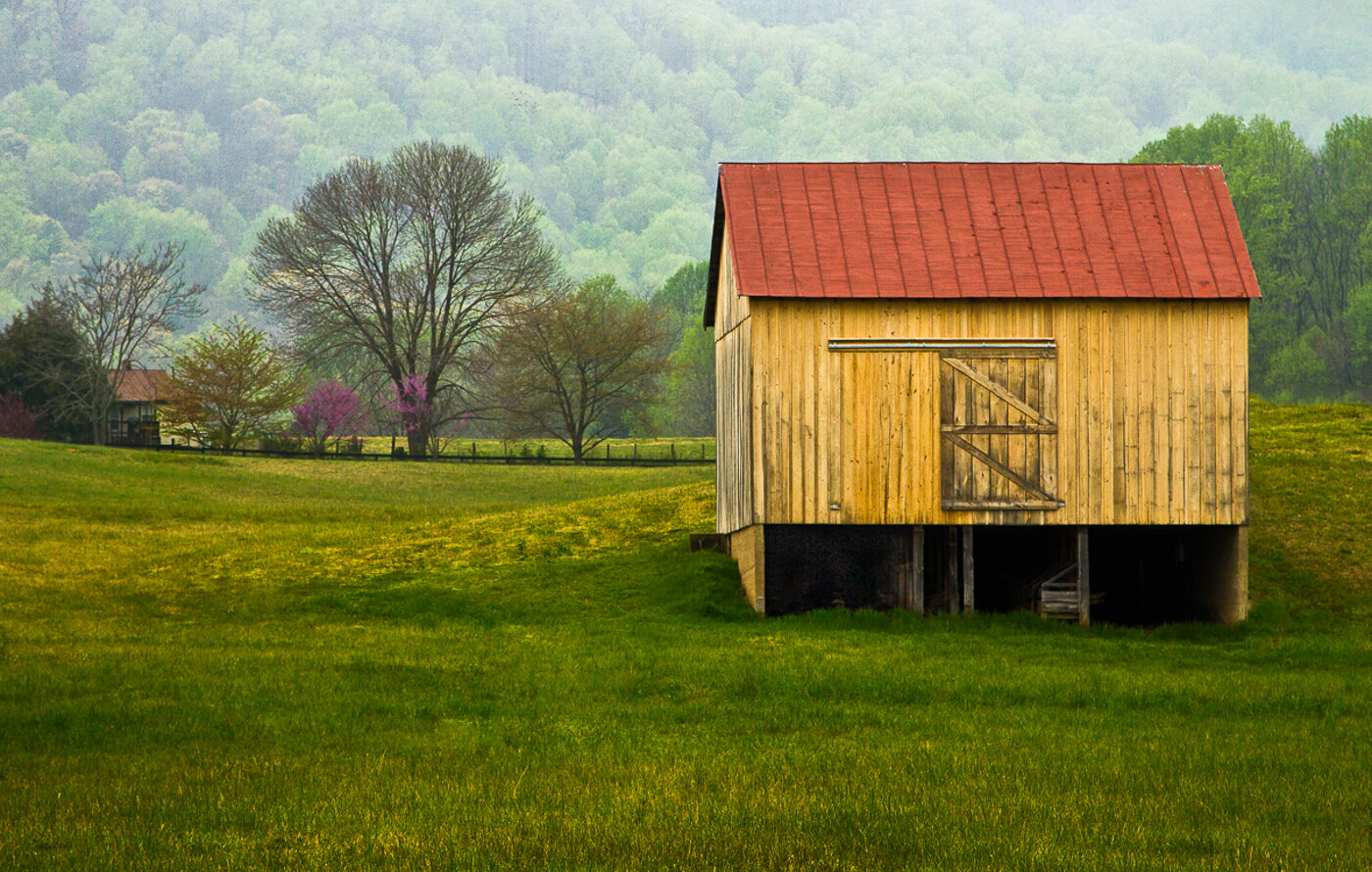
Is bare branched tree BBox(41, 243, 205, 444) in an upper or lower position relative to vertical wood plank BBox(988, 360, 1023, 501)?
upper

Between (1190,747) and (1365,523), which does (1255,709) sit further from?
(1365,523)

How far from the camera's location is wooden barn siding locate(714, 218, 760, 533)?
23.0 m

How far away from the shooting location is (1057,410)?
2266 centimetres

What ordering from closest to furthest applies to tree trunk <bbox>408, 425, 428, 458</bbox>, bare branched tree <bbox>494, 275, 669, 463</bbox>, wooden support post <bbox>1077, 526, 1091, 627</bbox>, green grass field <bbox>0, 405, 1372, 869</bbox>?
green grass field <bbox>0, 405, 1372, 869</bbox>, wooden support post <bbox>1077, 526, 1091, 627</bbox>, bare branched tree <bbox>494, 275, 669, 463</bbox>, tree trunk <bbox>408, 425, 428, 458</bbox>

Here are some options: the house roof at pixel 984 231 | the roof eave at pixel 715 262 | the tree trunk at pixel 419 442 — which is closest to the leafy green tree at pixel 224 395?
the tree trunk at pixel 419 442

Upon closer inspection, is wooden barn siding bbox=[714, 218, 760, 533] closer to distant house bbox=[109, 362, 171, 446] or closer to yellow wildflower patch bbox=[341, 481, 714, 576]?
yellow wildflower patch bbox=[341, 481, 714, 576]

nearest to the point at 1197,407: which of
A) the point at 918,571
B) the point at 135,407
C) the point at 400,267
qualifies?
the point at 918,571

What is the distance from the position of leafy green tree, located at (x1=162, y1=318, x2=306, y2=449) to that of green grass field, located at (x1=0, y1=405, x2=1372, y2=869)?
32047 mm

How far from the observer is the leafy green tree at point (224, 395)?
62.3 meters

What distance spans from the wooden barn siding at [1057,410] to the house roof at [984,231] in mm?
365

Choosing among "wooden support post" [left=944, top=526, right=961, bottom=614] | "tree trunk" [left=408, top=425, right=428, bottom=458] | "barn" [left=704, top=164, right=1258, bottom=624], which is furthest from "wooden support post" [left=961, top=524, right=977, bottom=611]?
"tree trunk" [left=408, top=425, right=428, bottom=458]

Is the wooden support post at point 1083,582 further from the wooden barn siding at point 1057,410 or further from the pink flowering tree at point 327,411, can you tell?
the pink flowering tree at point 327,411

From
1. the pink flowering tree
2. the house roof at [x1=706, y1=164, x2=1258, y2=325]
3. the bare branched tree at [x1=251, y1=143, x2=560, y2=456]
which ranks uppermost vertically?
the bare branched tree at [x1=251, y1=143, x2=560, y2=456]

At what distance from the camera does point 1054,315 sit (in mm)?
22734
